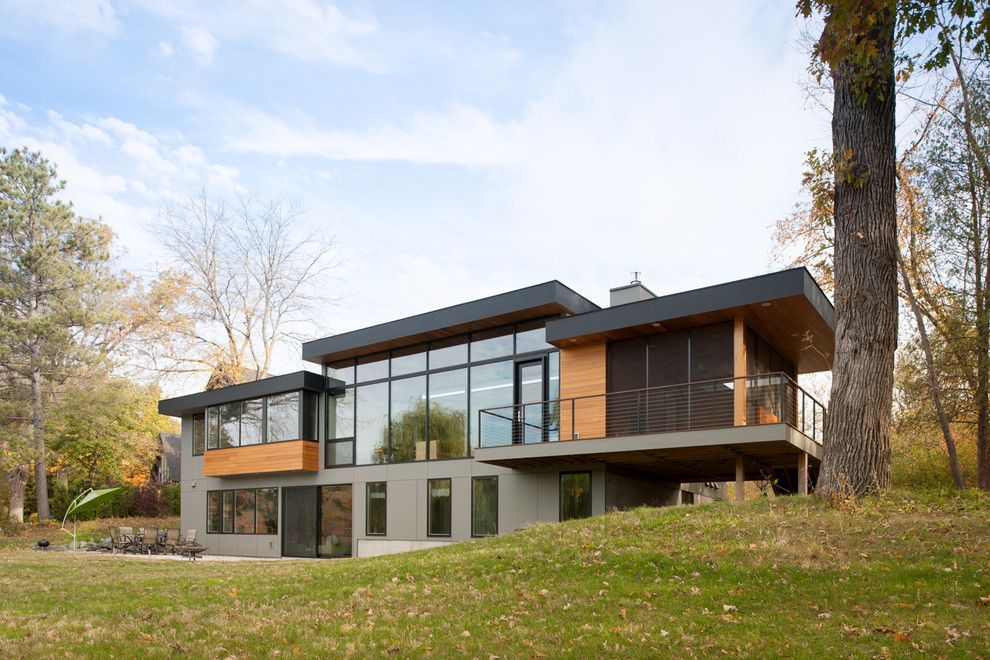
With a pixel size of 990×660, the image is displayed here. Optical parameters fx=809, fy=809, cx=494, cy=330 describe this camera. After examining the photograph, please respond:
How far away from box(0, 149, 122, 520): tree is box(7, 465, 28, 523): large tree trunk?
91mm

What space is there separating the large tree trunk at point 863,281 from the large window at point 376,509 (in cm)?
1125

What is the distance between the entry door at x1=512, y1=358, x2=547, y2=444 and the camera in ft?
54.8

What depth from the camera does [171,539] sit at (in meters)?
22.1

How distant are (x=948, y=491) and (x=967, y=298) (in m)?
7.35

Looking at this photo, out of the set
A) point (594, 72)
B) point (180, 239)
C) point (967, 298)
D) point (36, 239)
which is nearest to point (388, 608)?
point (594, 72)

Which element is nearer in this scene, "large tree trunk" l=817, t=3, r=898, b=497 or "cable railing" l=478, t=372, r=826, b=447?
"large tree trunk" l=817, t=3, r=898, b=497

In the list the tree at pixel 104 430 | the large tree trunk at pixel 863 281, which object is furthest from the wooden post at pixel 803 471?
the tree at pixel 104 430

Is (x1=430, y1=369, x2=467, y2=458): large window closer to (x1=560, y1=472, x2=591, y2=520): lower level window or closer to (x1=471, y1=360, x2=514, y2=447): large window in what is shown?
(x1=471, y1=360, x2=514, y2=447): large window

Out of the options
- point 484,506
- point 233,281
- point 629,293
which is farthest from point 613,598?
point 233,281

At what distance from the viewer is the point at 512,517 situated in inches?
668

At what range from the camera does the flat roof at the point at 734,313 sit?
45.2ft

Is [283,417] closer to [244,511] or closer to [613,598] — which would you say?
[244,511]

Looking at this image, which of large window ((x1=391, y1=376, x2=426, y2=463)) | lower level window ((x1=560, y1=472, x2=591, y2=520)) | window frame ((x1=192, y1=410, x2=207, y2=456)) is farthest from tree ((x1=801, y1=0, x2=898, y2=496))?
window frame ((x1=192, y1=410, x2=207, y2=456))

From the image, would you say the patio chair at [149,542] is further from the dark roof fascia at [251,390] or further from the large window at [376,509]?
the large window at [376,509]
